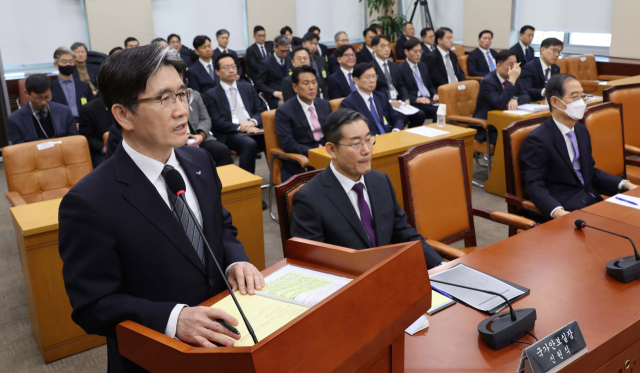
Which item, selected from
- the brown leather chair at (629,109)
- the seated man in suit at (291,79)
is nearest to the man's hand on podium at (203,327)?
the brown leather chair at (629,109)

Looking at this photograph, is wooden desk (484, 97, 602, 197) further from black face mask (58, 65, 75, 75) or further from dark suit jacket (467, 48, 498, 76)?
black face mask (58, 65, 75, 75)

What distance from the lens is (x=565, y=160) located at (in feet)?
9.81

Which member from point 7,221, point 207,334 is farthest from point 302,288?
point 7,221

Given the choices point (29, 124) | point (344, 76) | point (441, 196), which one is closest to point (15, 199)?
point (29, 124)

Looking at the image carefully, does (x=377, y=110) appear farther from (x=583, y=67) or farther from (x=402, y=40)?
(x=402, y=40)

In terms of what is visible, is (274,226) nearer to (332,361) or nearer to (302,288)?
(302,288)

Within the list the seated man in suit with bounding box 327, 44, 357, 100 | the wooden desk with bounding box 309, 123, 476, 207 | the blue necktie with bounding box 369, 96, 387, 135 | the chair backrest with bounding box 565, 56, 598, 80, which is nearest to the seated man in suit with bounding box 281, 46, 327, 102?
the seated man in suit with bounding box 327, 44, 357, 100

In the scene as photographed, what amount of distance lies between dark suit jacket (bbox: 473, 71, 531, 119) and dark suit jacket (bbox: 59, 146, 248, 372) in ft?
13.6

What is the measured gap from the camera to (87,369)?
2600mm

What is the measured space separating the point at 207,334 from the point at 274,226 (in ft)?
10.7

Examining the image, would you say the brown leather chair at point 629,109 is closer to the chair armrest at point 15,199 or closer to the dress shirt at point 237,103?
the dress shirt at point 237,103

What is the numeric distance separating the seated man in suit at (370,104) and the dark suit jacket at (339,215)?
8.15 feet

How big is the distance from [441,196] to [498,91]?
113 inches

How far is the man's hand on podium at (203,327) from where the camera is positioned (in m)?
1.07
